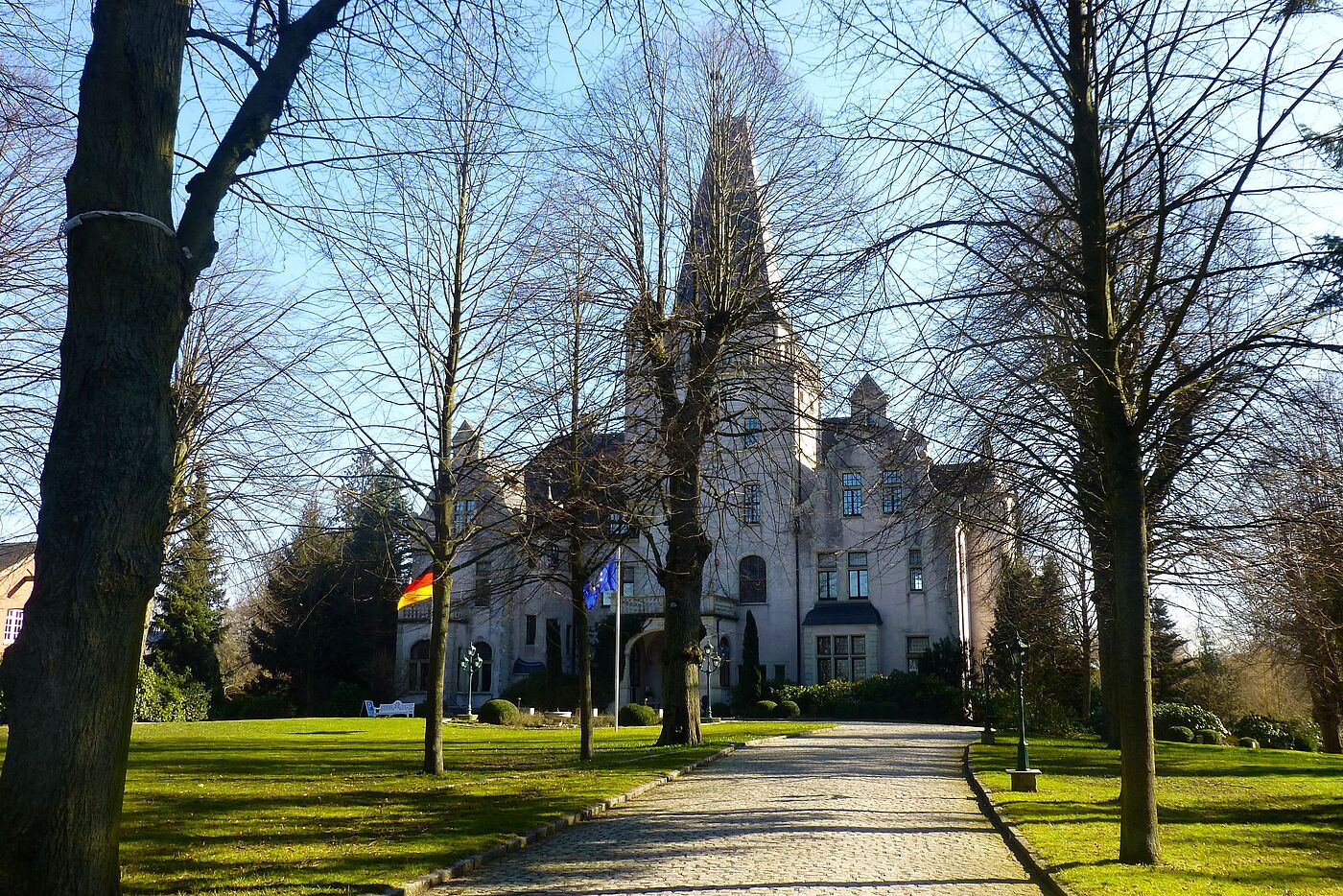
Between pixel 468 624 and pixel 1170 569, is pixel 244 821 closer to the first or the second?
pixel 1170 569

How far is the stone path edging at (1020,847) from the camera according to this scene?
8437 mm

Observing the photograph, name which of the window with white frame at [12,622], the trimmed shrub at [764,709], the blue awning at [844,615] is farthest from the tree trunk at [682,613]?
the window with white frame at [12,622]

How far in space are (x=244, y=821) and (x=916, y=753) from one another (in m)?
16.3

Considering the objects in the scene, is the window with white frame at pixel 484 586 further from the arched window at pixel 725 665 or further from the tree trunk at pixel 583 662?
the arched window at pixel 725 665

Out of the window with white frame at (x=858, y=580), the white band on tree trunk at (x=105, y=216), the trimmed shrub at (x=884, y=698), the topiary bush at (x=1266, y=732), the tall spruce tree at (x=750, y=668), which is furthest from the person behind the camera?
the window with white frame at (x=858, y=580)

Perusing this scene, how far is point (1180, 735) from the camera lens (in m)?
31.9

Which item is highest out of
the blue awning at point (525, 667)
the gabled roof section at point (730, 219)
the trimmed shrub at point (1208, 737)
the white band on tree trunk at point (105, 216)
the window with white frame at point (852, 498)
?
the gabled roof section at point (730, 219)

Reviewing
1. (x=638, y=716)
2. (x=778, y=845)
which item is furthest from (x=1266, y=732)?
(x=778, y=845)

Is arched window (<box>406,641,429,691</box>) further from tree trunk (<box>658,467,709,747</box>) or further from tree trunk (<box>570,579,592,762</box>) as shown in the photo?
tree trunk (<box>570,579,592,762</box>)

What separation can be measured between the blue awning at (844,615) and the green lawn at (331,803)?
24.2 m

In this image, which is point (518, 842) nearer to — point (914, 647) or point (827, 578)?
point (914, 647)

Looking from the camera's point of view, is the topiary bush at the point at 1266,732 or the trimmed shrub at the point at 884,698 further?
the trimmed shrub at the point at 884,698

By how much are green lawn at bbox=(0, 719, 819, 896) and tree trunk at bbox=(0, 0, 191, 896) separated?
2.60 metres

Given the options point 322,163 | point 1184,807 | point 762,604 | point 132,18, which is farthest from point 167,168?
point 762,604
